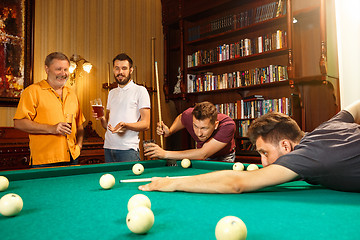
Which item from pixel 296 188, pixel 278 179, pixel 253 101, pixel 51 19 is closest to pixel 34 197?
pixel 278 179

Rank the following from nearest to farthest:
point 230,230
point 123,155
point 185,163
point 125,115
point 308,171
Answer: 1. point 230,230
2. point 308,171
3. point 185,163
4. point 123,155
5. point 125,115

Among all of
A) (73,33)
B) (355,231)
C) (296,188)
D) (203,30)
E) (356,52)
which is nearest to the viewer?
(355,231)

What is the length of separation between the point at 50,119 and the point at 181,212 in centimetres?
201

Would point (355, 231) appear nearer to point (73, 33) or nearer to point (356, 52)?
point (356, 52)

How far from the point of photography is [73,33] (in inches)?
181

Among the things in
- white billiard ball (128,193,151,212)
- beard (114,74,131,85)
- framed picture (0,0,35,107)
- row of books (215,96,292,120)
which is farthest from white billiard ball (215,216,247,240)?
framed picture (0,0,35,107)

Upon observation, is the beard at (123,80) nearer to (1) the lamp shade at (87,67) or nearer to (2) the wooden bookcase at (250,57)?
(1) the lamp shade at (87,67)

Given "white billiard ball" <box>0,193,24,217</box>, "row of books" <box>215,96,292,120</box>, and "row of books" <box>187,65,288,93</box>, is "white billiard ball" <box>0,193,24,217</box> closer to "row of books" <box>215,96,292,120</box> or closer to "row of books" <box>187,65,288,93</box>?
"row of books" <box>215,96,292,120</box>

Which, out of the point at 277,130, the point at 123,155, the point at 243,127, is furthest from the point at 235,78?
the point at 277,130

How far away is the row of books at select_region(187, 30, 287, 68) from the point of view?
13.3ft

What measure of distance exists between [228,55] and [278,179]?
11.7 feet

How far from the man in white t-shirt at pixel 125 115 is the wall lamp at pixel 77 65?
149cm

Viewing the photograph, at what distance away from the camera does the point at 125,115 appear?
3.14 m

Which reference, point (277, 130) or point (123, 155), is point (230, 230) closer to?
point (277, 130)
